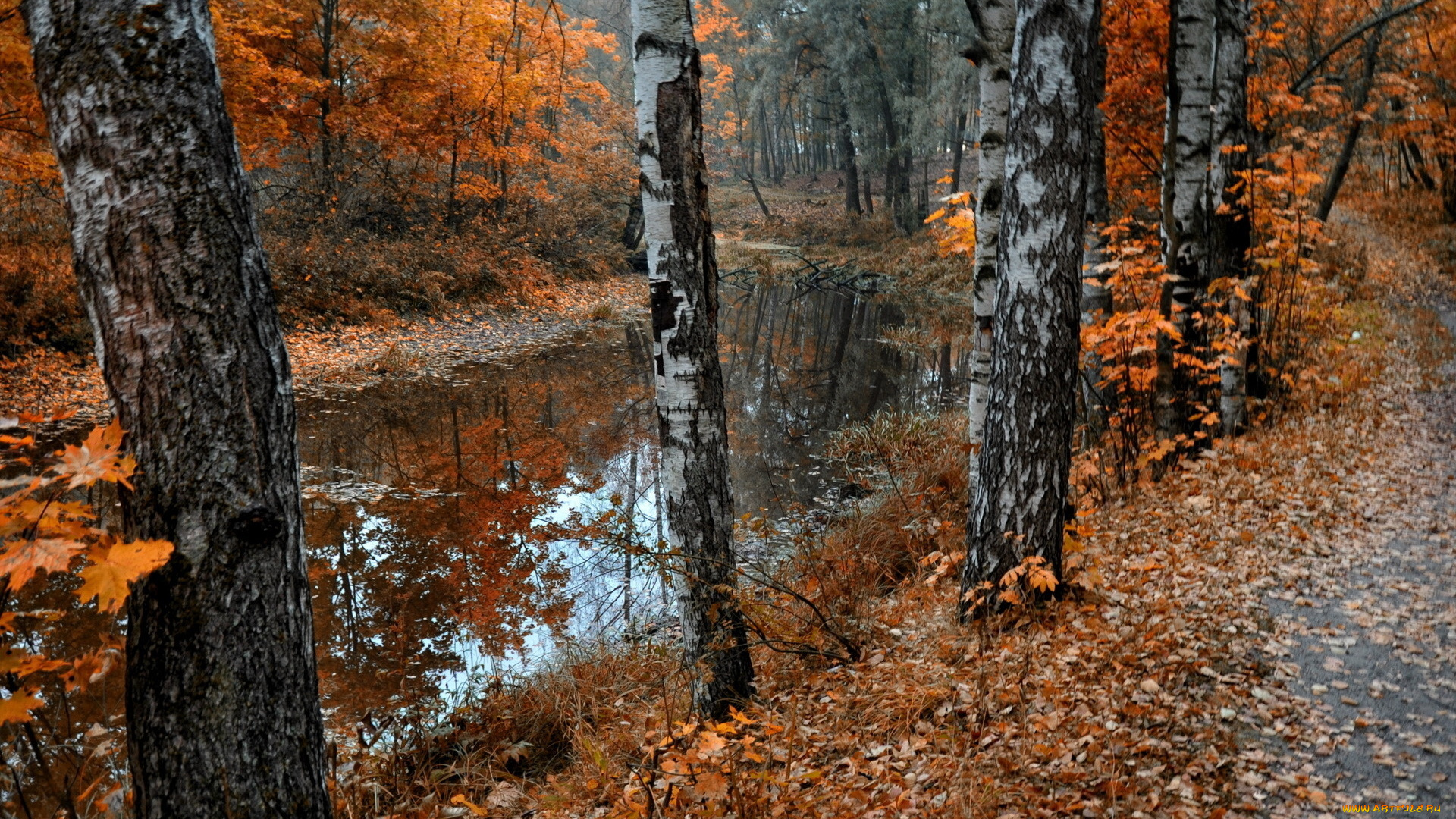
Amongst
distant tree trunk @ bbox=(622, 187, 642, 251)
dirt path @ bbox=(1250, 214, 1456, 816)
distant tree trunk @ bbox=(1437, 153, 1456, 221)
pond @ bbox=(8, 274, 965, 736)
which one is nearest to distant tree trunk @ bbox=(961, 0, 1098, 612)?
dirt path @ bbox=(1250, 214, 1456, 816)

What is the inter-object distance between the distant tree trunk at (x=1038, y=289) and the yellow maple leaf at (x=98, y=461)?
3723mm

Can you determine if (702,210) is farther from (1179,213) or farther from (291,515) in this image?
(1179,213)

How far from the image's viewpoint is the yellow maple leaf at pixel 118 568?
1.83 meters

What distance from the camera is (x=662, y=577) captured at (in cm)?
408

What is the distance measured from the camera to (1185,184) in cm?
667

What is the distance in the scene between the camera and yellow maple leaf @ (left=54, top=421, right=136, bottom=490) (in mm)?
1905

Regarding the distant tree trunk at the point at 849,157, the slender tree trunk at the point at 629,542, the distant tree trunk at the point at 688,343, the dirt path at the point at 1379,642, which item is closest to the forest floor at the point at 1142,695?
the dirt path at the point at 1379,642

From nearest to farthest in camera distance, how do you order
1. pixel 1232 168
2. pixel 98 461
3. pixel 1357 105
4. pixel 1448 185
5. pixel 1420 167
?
pixel 98 461 → pixel 1232 168 → pixel 1357 105 → pixel 1448 185 → pixel 1420 167

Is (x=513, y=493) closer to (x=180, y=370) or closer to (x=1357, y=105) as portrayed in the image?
(x=180, y=370)

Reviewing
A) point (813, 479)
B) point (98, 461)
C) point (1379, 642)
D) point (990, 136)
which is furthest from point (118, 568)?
point (813, 479)

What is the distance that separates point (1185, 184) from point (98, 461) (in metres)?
7.43

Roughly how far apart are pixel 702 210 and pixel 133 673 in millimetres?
2875

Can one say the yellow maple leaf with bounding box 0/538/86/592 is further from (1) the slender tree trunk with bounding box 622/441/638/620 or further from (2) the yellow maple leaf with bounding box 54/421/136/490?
(1) the slender tree trunk with bounding box 622/441/638/620

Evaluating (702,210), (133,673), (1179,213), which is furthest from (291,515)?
(1179,213)
